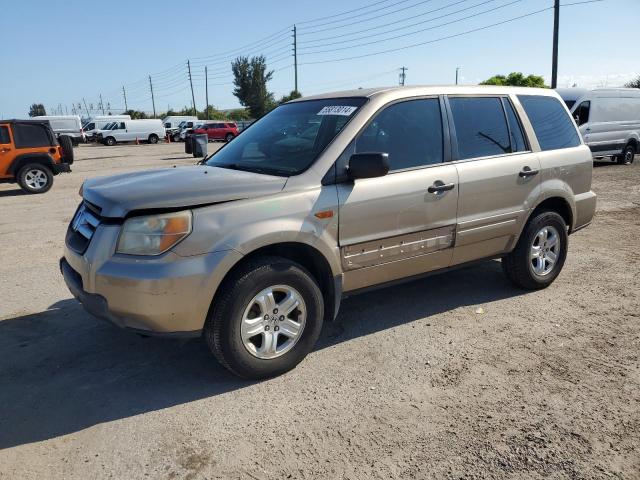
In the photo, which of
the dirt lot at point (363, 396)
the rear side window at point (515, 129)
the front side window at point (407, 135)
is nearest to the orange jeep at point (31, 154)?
the dirt lot at point (363, 396)

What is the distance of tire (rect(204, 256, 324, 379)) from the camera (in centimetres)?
317

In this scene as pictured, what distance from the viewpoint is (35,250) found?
6949mm

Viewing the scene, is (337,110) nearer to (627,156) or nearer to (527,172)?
(527,172)

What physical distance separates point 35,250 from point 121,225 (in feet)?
15.4

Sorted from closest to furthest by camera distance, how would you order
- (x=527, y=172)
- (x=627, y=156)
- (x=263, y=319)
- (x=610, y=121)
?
(x=263, y=319)
(x=527, y=172)
(x=610, y=121)
(x=627, y=156)

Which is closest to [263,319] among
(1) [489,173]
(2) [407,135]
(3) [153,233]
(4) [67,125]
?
(3) [153,233]

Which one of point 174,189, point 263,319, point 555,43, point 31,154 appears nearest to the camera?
point 174,189

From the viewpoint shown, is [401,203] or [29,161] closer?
[401,203]

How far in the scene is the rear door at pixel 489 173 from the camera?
4.25 m

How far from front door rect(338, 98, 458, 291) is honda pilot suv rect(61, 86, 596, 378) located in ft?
0.04

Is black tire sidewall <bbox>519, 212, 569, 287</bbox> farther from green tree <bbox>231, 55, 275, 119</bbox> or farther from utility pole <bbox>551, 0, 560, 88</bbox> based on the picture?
green tree <bbox>231, 55, 275, 119</bbox>

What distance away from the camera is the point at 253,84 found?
2613 inches

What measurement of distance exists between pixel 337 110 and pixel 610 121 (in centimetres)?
1569

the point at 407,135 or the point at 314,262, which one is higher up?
the point at 407,135
